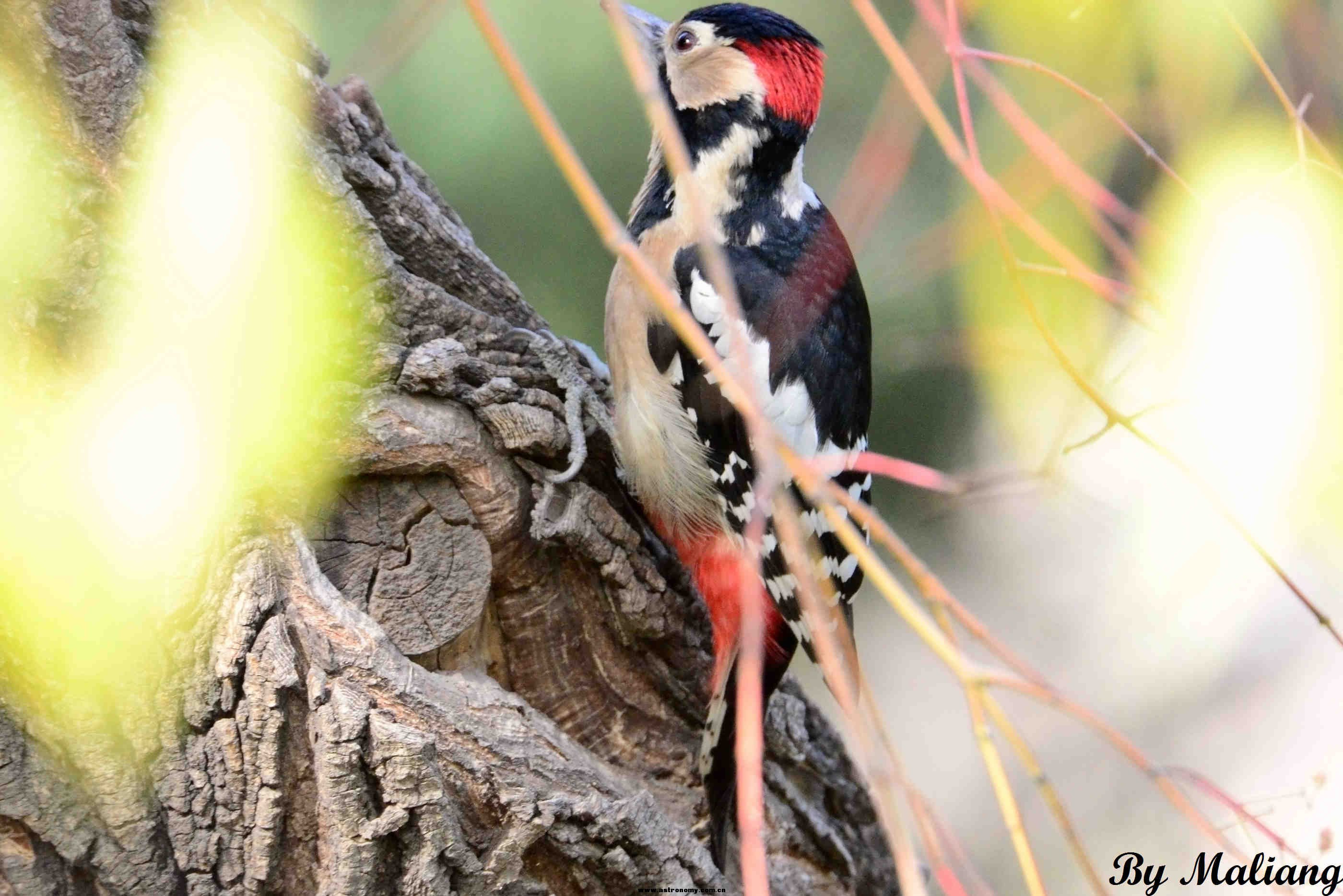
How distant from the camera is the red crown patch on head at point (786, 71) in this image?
5.91 ft

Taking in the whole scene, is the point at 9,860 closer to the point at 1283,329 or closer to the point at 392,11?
the point at 1283,329

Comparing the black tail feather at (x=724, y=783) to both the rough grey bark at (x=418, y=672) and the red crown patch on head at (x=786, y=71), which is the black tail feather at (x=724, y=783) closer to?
the rough grey bark at (x=418, y=672)

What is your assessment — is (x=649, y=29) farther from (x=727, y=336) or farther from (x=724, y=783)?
(x=724, y=783)

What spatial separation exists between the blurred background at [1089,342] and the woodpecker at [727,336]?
0.13 meters

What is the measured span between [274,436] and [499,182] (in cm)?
161

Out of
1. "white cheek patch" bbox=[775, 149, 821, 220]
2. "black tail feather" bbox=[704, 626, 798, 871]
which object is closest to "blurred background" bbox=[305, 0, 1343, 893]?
"white cheek patch" bbox=[775, 149, 821, 220]

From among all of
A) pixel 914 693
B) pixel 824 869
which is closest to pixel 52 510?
pixel 824 869

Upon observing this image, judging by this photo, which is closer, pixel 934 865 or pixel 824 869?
pixel 934 865

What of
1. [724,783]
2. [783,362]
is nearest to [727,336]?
[783,362]

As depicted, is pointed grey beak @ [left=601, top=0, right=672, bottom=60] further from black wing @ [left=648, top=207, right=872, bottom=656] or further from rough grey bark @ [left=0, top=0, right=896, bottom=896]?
rough grey bark @ [left=0, top=0, right=896, bottom=896]

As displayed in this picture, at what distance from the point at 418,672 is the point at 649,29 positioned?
121 centimetres

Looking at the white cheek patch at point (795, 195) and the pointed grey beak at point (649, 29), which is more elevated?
the pointed grey beak at point (649, 29)

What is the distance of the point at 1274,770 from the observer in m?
2.61

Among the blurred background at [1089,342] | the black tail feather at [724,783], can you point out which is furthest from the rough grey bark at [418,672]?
the blurred background at [1089,342]
